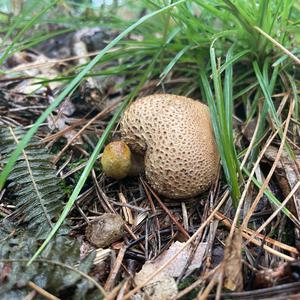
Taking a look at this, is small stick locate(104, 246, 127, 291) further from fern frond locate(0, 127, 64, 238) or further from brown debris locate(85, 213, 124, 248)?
fern frond locate(0, 127, 64, 238)

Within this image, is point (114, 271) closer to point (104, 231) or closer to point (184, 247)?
point (104, 231)

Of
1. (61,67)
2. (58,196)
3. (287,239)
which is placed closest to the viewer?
(287,239)

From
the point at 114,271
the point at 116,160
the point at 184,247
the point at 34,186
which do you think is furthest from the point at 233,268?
the point at 34,186

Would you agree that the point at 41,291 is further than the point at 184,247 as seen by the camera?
No

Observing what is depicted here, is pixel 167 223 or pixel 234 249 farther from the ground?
pixel 234 249

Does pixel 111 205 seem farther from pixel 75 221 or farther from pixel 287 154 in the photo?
pixel 287 154

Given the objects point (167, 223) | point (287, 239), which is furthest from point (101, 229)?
point (287, 239)
